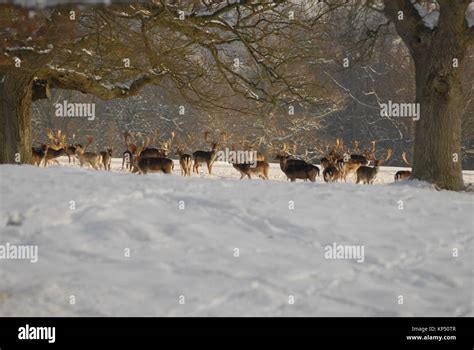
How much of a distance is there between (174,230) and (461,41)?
7765 millimetres

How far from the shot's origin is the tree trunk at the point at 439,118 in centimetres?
1182

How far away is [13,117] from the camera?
13266mm

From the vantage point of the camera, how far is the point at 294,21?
14.5 m

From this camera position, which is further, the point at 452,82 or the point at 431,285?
the point at 452,82

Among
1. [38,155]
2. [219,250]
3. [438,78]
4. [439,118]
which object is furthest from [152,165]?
[219,250]

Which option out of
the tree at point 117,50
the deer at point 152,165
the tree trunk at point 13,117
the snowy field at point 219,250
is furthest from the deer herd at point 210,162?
the snowy field at point 219,250

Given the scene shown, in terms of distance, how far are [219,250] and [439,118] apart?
24.1 feet

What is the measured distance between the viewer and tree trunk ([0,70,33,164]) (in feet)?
43.0

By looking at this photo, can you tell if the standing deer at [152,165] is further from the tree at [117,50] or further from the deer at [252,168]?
the deer at [252,168]

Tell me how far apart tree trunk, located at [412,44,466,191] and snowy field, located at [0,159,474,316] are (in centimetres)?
328

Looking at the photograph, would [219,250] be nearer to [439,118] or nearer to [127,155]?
[439,118]
